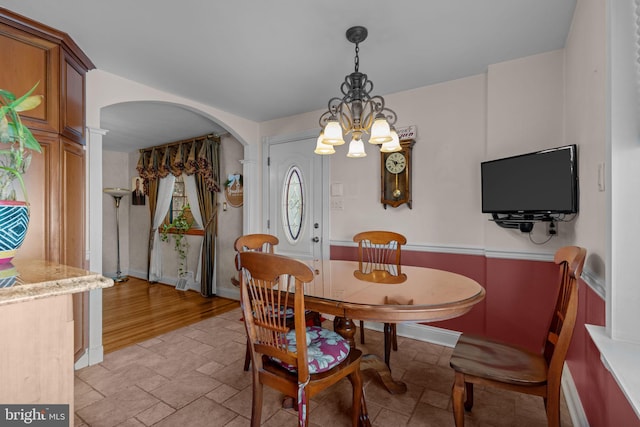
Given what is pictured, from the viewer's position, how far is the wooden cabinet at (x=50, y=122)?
1847 mm

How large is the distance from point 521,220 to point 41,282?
2691 mm

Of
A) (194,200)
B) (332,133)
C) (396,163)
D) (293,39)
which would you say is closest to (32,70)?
(293,39)

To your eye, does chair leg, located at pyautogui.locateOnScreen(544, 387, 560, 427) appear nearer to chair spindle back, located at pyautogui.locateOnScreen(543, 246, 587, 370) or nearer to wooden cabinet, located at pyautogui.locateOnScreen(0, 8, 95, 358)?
chair spindle back, located at pyautogui.locateOnScreen(543, 246, 587, 370)

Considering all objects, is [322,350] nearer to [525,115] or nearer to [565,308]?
[565,308]

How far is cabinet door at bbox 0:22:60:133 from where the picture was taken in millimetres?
1814

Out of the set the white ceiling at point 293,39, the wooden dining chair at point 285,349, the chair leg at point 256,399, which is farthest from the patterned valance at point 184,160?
the chair leg at point 256,399

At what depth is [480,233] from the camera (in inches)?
107

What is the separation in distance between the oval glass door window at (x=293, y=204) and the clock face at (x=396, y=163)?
3.85 feet

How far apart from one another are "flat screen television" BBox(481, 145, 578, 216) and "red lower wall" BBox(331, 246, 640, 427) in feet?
1.68

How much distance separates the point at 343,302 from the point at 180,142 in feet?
14.9

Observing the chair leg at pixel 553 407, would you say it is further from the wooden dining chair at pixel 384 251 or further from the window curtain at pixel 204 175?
the window curtain at pixel 204 175

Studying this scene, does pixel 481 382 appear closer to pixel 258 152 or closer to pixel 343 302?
pixel 343 302

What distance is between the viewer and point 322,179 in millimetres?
3613

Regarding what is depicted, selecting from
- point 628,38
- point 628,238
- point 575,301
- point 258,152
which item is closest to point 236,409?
point 575,301
